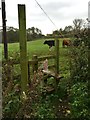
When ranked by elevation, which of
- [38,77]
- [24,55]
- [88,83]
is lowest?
[88,83]

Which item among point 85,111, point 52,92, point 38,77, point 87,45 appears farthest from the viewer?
point 87,45

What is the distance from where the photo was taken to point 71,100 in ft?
22.4

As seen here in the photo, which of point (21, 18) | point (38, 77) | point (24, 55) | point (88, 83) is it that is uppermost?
point (21, 18)

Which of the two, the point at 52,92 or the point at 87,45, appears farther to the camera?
the point at 87,45

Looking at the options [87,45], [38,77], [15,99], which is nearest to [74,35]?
[87,45]

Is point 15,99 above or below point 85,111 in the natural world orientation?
above

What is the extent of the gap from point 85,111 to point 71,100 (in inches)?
42.1

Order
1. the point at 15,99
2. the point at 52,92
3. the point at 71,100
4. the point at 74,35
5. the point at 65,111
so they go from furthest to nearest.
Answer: the point at 74,35 < the point at 52,92 < the point at 71,100 < the point at 65,111 < the point at 15,99

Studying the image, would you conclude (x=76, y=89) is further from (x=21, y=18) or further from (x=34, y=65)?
(x=21, y=18)

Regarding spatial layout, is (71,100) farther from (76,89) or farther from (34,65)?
(34,65)

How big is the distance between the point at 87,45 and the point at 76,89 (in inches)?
57.0

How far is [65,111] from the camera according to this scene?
6254 mm

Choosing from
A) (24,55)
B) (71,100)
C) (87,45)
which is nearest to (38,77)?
(24,55)

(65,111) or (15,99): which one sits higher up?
(15,99)
